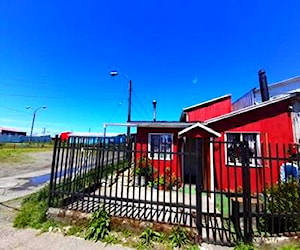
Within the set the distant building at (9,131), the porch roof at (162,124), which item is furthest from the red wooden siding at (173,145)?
the distant building at (9,131)

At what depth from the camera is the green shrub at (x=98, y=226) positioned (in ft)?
12.8

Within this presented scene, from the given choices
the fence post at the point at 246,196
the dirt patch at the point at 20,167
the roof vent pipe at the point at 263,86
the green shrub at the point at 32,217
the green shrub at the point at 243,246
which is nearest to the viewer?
the green shrub at the point at 243,246

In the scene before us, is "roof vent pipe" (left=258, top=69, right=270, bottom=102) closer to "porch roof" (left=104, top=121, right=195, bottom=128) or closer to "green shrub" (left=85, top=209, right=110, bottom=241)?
"porch roof" (left=104, top=121, right=195, bottom=128)

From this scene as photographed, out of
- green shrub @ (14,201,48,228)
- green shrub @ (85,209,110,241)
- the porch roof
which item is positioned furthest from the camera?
the porch roof

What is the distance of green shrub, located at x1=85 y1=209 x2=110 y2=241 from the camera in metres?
3.89

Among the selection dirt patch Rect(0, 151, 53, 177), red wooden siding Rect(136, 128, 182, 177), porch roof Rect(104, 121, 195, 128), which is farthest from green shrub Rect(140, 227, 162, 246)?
dirt patch Rect(0, 151, 53, 177)

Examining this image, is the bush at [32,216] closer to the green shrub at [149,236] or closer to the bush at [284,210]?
the green shrub at [149,236]

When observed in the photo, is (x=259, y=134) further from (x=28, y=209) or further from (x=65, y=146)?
(x=28, y=209)

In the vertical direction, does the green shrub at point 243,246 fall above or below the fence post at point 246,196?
below

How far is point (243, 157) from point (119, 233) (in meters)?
2.91

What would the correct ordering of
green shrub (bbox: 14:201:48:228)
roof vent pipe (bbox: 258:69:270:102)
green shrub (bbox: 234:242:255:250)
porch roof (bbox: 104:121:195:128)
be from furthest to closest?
roof vent pipe (bbox: 258:69:270:102) < porch roof (bbox: 104:121:195:128) < green shrub (bbox: 14:201:48:228) < green shrub (bbox: 234:242:255:250)

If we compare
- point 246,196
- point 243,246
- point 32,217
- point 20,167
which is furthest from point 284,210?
point 20,167

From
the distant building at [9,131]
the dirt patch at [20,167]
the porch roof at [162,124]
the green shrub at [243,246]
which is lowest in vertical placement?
the green shrub at [243,246]

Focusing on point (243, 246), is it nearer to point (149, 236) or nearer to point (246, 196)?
point (246, 196)
